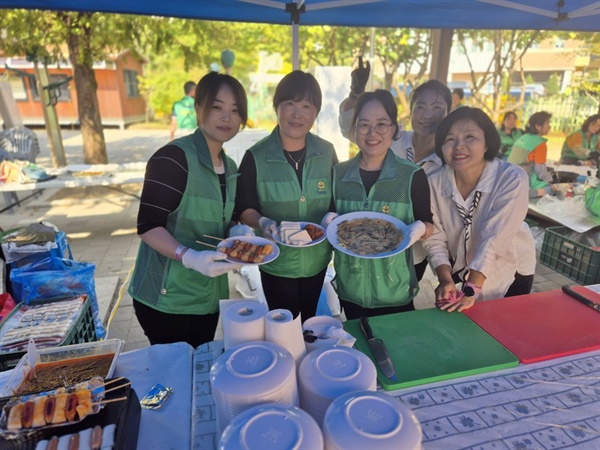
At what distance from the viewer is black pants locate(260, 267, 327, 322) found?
2.54 metres

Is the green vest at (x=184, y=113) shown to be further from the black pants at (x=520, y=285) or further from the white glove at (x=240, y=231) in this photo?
the black pants at (x=520, y=285)

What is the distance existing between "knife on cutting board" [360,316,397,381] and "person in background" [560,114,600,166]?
6.93 metres

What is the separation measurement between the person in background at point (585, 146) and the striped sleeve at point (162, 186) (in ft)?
24.1

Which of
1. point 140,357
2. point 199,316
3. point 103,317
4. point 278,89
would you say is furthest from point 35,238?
point 278,89

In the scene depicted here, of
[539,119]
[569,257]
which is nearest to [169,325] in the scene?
[569,257]

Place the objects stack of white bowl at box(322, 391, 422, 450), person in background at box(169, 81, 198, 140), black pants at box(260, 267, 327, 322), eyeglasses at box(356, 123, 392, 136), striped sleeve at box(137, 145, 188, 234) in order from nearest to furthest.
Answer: stack of white bowl at box(322, 391, 422, 450) → striped sleeve at box(137, 145, 188, 234) → eyeglasses at box(356, 123, 392, 136) → black pants at box(260, 267, 327, 322) → person in background at box(169, 81, 198, 140)

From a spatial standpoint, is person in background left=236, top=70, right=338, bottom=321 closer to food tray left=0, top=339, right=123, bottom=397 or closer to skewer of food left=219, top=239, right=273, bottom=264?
skewer of food left=219, top=239, right=273, bottom=264

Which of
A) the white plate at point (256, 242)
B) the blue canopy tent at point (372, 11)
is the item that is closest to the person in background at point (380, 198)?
the white plate at point (256, 242)

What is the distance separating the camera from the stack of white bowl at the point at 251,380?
3.63 feet

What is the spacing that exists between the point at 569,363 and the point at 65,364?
85.4 inches

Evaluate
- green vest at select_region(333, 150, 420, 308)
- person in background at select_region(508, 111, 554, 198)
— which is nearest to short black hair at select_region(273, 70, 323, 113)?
green vest at select_region(333, 150, 420, 308)

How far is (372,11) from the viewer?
4.26m

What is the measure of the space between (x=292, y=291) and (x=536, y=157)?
5343mm

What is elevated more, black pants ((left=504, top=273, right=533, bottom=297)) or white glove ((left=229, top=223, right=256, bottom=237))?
white glove ((left=229, top=223, right=256, bottom=237))
